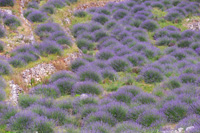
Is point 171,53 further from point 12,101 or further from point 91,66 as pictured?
point 12,101

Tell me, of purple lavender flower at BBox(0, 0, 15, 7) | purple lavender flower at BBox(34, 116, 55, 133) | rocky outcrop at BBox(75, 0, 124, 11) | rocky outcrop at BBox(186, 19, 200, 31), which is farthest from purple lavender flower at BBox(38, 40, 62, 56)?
rocky outcrop at BBox(186, 19, 200, 31)

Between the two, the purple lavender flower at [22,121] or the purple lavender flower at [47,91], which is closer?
the purple lavender flower at [22,121]

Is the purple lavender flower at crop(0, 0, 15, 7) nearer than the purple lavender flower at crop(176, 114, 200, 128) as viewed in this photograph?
No

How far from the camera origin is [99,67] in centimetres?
1004

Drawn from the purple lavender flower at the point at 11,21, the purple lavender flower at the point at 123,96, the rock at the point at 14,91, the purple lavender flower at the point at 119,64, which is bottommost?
the purple lavender flower at the point at 119,64

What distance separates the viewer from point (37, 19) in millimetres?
12680

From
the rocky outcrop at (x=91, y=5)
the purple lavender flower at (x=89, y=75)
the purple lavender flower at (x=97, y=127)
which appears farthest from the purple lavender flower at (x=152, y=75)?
the rocky outcrop at (x=91, y=5)

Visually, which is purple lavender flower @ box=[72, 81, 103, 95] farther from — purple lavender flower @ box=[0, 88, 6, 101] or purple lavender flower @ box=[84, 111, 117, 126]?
purple lavender flower @ box=[0, 88, 6, 101]

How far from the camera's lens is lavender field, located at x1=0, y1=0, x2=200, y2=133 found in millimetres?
6125

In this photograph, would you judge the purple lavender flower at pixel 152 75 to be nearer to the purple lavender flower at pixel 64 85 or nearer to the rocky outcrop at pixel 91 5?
the purple lavender flower at pixel 64 85

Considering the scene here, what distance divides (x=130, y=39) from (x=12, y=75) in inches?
253

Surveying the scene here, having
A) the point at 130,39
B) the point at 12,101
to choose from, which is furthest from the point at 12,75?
A: the point at 130,39

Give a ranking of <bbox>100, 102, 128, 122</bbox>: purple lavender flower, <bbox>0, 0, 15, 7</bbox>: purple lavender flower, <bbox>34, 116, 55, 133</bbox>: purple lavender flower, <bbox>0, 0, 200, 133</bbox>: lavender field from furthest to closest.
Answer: <bbox>0, 0, 15, 7</bbox>: purple lavender flower < <bbox>100, 102, 128, 122</bbox>: purple lavender flower < <bbox>0, 0, 200, 133</bbox>: lavender field < <bbox>34, 116, 55, 133</bbox>: purple lavender flower

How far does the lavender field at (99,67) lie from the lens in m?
6.12
